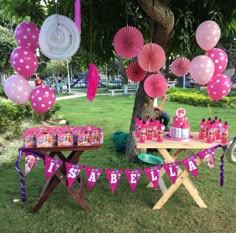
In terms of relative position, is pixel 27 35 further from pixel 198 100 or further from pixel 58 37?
pixel 198 100

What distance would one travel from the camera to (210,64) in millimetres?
4301

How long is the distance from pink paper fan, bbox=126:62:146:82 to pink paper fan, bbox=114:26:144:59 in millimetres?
725

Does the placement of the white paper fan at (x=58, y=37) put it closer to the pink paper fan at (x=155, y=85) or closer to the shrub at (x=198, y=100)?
the pink paper fan at (x=155, y=85)

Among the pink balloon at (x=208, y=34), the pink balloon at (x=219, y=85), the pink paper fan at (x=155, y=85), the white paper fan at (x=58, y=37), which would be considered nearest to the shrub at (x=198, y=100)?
the pink paper fan at (x=155, y=85)

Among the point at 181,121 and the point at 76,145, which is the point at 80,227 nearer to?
the point at 76,145

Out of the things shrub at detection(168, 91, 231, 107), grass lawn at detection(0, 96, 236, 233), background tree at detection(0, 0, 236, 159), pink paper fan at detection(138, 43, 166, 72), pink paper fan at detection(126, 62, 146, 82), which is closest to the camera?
grass lawn at detection(0, 96, 236, 233)

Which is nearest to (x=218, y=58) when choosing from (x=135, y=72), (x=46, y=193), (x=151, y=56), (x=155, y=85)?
(x=151, y=56)

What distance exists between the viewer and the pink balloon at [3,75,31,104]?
3.95 meters

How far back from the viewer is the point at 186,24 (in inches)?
202

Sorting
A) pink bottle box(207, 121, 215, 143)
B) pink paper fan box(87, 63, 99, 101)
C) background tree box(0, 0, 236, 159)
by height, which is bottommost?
pink bottle box(207, 121, 215, 143)

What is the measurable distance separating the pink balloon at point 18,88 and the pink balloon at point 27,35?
1.51 feet

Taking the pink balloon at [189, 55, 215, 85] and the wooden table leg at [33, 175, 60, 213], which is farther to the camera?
the pink balloon at [189, 55, 215, 85]

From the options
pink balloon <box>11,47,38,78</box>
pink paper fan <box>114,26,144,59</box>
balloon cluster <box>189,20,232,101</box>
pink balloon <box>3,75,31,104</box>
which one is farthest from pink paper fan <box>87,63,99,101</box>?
balloon cluster <box>189,20,232,101</box>

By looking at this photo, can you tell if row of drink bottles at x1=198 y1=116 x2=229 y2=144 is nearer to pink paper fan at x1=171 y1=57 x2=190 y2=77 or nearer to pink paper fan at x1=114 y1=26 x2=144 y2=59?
pink paper fan at x1=114 y1=26 x2=144 y2=59
